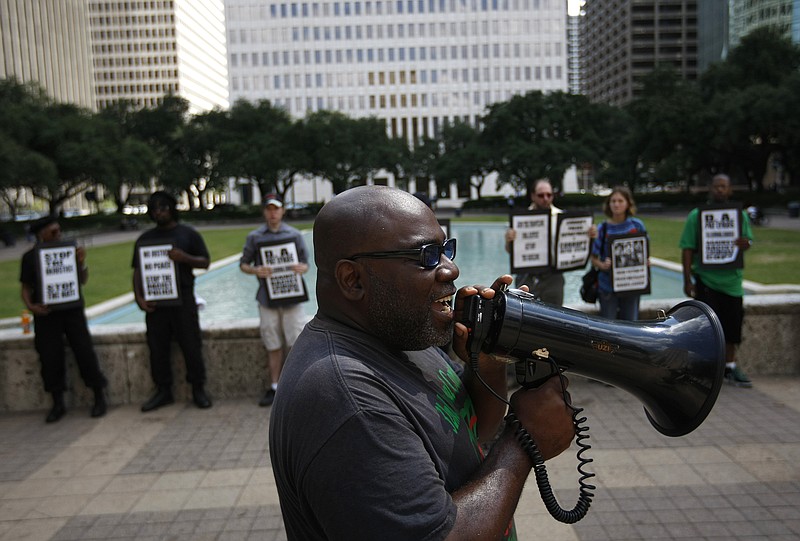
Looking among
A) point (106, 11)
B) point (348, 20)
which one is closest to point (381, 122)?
point (348, 20)

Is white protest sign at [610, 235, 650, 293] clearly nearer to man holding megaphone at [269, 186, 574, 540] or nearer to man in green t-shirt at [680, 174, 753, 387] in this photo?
man in green t-shirt at [680, 174, 753, 387]

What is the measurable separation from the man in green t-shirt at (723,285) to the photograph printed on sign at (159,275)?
16.2 feet

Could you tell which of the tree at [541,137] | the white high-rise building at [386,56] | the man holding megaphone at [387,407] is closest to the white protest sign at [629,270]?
the man holding megaphone at [387,407]

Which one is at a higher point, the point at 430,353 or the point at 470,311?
the point at 470,311

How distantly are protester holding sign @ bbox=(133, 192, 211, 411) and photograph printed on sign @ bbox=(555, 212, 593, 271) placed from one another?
3576 mm

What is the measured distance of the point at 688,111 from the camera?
1774 inches

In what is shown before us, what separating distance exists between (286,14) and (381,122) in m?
51.0

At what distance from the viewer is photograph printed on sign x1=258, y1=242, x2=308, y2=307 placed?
21.6ft

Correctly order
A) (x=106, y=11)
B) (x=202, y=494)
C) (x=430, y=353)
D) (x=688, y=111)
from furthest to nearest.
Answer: (x=106, y=11) → (x=688, y=111) → (x=202, y=494) → (x=430, y=353)

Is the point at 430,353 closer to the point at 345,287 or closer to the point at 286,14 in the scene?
the point at 345,287

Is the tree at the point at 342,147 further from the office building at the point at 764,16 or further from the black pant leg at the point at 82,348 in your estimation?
the black pant leg at the point at 82,348

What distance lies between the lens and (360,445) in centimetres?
134

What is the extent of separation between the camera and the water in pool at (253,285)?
12.5m

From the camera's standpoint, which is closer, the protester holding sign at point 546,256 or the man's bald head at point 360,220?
the man's bald head at point 360,220
